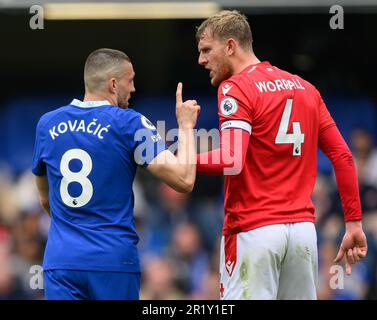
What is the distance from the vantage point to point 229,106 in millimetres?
6055

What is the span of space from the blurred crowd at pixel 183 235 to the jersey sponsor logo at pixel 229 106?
16.5 ft

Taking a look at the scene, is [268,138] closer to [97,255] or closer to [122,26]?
[97,255]

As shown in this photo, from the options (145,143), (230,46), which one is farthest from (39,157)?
(230,46)

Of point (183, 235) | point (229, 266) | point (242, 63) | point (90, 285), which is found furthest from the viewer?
point (183, 235)

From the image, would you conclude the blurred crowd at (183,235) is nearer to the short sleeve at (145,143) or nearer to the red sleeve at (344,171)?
the red sleeve at (344,171)

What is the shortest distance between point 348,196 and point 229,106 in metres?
1.05

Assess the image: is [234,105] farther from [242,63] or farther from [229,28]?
[229,28]

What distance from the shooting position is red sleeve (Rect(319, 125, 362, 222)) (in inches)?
249

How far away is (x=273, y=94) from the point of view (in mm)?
6191

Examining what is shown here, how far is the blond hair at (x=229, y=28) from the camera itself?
6359 millimetres

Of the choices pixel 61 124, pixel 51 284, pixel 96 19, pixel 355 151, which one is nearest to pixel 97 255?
pixel 51 284

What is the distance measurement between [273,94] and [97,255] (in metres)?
1.56

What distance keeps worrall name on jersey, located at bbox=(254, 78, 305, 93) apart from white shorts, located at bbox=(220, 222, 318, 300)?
2.93 ft

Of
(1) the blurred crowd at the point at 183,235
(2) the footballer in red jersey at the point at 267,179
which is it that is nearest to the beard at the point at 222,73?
(2) the footballer in red jersey at the point at 267,179
